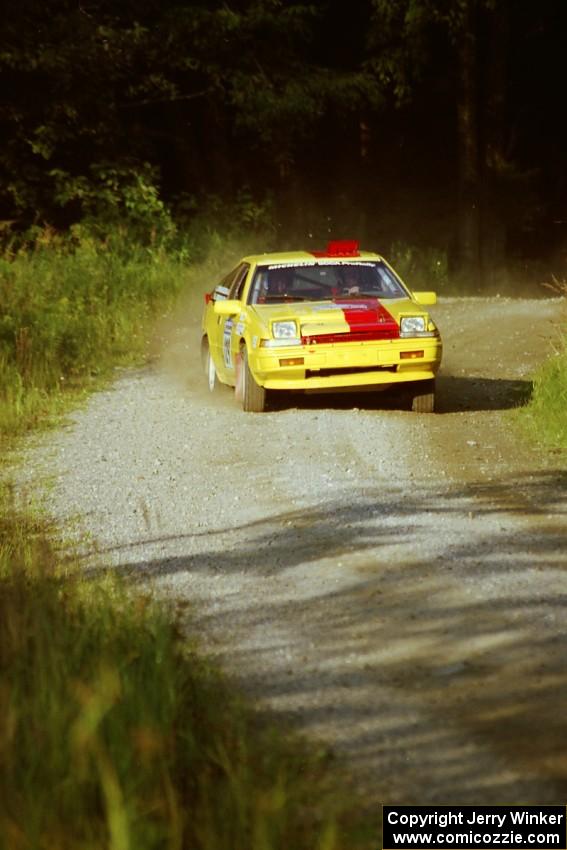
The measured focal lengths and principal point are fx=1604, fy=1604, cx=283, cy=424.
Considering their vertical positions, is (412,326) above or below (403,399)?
above

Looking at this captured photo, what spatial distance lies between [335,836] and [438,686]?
4.75 feet

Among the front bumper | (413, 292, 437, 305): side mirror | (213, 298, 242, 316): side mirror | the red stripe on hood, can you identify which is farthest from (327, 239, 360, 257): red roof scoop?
the front bumper

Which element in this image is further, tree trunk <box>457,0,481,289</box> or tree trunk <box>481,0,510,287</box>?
tree trunk <box>481,0,510,287</box>

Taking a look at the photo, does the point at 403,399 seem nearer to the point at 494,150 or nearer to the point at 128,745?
the point at 128,745

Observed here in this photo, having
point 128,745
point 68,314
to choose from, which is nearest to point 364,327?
point 68,314

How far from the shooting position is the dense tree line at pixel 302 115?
26.0m

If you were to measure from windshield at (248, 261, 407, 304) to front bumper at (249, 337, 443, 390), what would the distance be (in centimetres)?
95

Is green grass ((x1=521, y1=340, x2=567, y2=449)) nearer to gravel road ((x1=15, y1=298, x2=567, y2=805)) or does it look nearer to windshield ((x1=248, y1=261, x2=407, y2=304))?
gravel road ((x1=15, y1=298, x2=567, y2=805))

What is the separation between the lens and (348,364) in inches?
518

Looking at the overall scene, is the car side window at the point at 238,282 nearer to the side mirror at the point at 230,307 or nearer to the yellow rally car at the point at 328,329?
the yellow rally car at the point at 328,329

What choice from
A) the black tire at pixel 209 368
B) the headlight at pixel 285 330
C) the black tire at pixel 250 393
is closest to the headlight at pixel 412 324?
the headlight at pixel 285 330

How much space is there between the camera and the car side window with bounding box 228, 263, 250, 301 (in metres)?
14.8

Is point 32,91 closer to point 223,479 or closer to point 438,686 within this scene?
point 223,479

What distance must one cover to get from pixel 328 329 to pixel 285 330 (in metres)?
0.36
